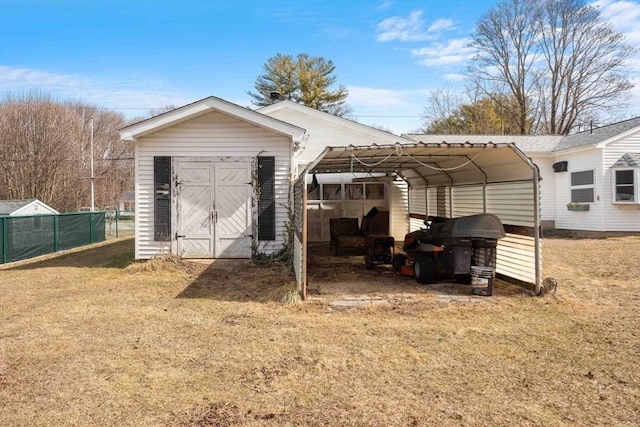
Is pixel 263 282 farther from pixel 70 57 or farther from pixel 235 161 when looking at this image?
pixel 70 57

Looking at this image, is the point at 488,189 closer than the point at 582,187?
Yes

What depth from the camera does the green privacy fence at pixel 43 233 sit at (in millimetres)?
10467

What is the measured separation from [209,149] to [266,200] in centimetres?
170

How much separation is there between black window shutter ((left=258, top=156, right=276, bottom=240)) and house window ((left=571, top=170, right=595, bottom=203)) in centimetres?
1185

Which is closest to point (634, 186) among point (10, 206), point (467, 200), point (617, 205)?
point (617, 205)

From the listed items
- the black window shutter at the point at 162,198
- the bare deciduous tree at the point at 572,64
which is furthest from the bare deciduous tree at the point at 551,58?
the black window shutter at the point at 162,198

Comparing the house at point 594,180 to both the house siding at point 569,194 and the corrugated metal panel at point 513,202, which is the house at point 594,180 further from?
the corrugated metal panel at point 513,202

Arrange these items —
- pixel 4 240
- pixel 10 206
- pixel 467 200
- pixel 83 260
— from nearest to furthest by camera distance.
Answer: pixel 467 200, pixel 4 240, pixel 83 260, pixel 10 206

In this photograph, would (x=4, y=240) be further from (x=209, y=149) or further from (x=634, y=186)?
(x=634, y=186)

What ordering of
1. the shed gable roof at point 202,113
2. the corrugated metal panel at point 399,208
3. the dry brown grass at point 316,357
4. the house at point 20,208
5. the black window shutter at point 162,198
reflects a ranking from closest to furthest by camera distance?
the dry brown grass at point 316,357, the shed gable roof at point 202,113, the black window shutter at point 162,198, the corrugated metal panel at point 399,208, the house at point 20,208

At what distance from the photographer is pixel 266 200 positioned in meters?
8.94

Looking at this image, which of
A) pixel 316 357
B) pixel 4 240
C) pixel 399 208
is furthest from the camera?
pixel 399 208

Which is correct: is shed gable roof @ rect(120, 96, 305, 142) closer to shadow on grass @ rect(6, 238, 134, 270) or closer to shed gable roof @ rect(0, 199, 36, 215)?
shadow on grass @ rect(6, 238, 134, 270)

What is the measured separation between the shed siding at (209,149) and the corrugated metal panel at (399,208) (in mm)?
5317
